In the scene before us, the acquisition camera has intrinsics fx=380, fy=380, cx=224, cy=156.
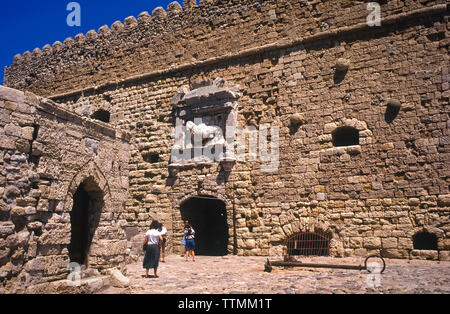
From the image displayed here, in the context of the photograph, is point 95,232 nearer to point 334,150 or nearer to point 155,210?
point 155,210

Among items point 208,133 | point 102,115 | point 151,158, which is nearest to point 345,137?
point 208,133

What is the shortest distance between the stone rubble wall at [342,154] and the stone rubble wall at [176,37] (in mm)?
342

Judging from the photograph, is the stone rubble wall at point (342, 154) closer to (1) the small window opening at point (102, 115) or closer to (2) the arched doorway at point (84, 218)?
(1) the small window opening at point (102, 115)

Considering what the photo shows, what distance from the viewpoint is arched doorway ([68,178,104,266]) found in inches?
265

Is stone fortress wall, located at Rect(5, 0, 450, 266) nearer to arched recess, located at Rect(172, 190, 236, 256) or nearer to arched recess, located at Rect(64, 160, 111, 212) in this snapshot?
arched recess, located at Rect(172, 190, 236, 256)

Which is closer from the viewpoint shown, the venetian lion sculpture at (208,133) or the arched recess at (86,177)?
the arched recess at (86,177)

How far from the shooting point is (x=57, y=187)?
5.84 metres

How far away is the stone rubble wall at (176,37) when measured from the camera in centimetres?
993

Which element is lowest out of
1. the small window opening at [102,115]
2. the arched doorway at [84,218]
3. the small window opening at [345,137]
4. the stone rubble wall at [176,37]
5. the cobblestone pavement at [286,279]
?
the cobblestone pavement at [286,279]

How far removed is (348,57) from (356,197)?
136 inches

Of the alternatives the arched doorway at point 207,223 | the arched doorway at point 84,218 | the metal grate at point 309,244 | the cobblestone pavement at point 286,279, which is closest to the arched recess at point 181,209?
the arched doorway at point 207,223

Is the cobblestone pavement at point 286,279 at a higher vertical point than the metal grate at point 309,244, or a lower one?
lower

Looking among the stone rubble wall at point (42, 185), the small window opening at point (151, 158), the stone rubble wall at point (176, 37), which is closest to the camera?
the stone rubble wall at point (42, 185)

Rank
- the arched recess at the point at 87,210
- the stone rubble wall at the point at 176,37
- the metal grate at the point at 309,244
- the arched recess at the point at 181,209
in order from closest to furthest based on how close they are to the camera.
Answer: the arched recess at the point at 87,210, the metal grate at the point at 309,244, the stone rubble wall at the point at 176,37, the arched recess at the point at 181,209
